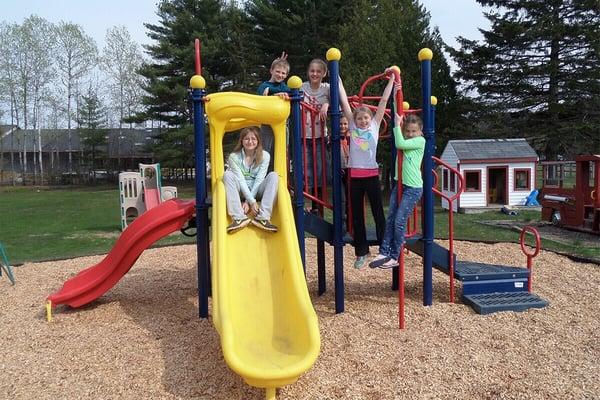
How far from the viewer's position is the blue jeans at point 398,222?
474 cm

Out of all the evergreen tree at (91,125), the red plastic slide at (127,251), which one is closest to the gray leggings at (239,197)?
the red plastic slide at (127,251)

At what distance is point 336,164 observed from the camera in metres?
5.01

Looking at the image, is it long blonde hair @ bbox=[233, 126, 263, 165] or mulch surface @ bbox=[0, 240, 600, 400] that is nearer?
mulch surface @ bbox=[0, 240, 600, 400]

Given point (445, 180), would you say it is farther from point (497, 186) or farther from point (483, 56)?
point (483, 56)

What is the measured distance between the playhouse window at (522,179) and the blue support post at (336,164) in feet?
46.3

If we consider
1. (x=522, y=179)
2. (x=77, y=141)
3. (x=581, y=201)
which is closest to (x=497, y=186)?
(x=522, y=179)

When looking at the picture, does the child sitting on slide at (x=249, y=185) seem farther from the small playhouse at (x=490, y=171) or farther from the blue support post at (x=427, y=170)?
the small playhouse at (x=490, y=171)

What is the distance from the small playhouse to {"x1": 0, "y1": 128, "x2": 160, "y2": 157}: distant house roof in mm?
32213

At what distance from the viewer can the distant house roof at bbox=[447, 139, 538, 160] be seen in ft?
56.5

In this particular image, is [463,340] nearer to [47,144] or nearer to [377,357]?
[377,357]

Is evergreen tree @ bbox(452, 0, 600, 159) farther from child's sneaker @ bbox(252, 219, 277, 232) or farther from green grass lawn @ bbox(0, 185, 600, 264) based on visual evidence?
child's sneaker @ bbox(252, 219, 277, 232)

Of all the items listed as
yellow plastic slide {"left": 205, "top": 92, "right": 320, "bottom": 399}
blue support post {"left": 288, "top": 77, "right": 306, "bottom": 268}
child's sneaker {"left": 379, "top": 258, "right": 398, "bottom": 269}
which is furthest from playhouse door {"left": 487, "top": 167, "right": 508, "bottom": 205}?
yellow plastic slide {"left": 205, "top": 92, "right": 320, "bottom": 399}

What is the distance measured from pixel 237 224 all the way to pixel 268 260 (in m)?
0.46

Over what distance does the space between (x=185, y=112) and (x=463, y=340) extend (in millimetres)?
31154
